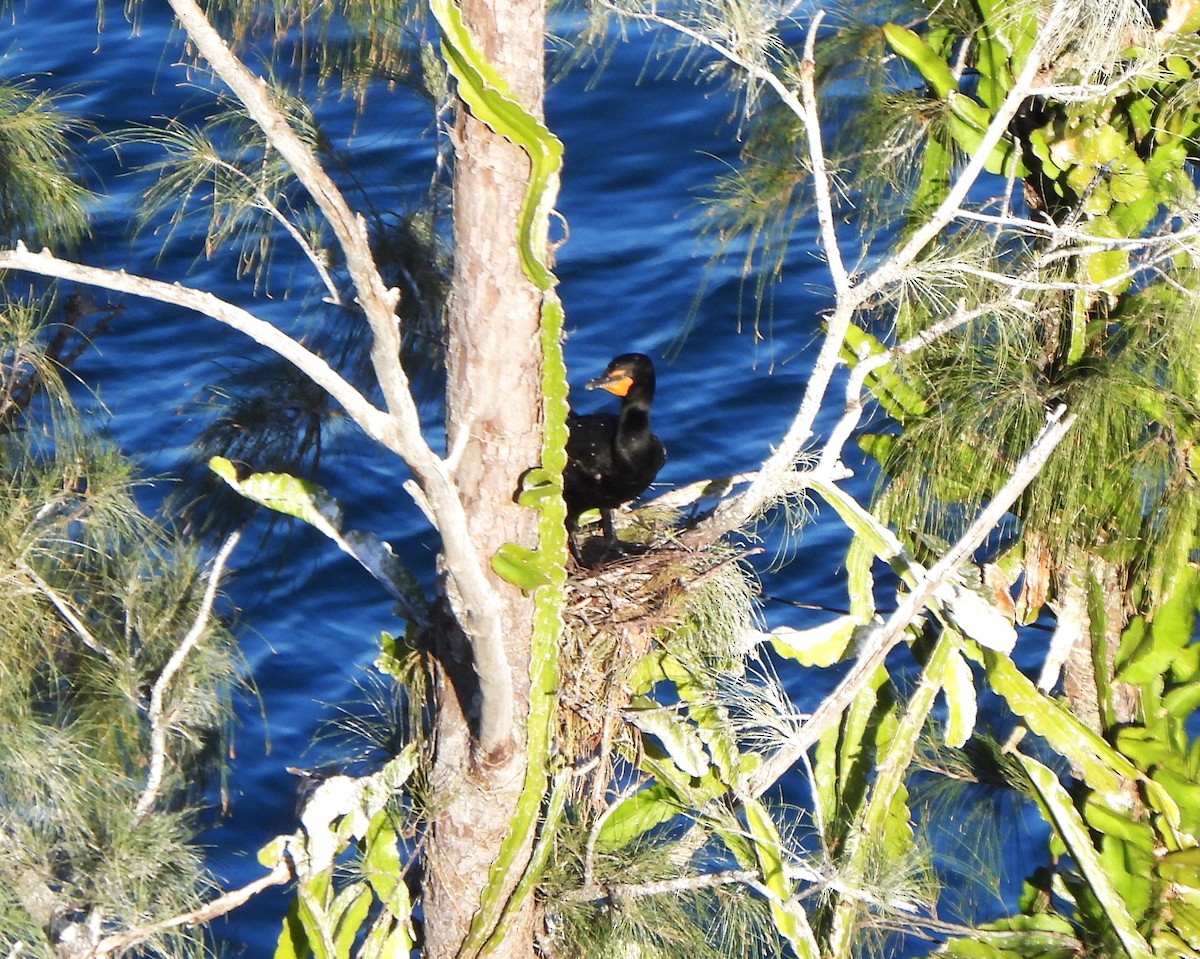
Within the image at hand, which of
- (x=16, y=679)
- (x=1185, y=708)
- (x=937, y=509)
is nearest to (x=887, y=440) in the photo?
(x=937, y=509)

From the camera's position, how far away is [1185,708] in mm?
3285

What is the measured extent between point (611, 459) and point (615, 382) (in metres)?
0.29

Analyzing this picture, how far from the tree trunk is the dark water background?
10.5ft

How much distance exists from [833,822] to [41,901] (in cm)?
161

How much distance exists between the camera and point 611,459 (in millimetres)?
3326

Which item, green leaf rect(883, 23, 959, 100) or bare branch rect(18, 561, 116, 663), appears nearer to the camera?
bare branch rect(18, 561, 116, 663)

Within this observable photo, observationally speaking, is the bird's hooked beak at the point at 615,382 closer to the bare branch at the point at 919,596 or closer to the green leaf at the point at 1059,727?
the bare branch at the point at 919,596

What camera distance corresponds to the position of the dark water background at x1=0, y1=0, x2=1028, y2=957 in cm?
630

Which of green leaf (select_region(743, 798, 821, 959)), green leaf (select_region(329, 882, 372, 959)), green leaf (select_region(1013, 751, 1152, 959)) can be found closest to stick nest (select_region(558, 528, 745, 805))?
green leaf (select_region(743, 798, 821, 959))

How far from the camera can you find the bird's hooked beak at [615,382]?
11.6 ft

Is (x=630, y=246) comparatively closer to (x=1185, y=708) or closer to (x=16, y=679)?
(x=1185, y=708)

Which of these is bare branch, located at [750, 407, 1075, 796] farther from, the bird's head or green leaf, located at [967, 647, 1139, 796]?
the bird's head

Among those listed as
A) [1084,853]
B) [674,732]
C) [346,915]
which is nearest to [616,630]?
[674,732]

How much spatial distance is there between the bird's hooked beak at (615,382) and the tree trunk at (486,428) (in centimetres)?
110
